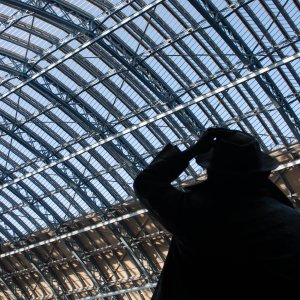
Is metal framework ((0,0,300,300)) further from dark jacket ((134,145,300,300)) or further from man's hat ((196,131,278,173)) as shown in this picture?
dark jacket ((134,145,300,300))

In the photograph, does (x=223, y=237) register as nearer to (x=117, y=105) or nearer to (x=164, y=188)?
(x=164, y=188)

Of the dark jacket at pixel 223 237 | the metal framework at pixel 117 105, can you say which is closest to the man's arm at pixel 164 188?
the dark jacket at pixel 223 237

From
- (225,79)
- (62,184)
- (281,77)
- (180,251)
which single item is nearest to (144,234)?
(62,184)

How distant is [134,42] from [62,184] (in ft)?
45.0

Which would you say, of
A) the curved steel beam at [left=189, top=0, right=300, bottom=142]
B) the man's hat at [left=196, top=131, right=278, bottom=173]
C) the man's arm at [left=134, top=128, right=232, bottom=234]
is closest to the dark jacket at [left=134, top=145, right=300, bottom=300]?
the man's arm at [left=134, top=128, right=232, bottom=234]

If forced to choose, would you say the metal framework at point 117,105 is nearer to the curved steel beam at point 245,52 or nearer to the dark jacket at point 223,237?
the curved steel beam at point 245,52

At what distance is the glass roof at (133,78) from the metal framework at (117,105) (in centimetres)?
7

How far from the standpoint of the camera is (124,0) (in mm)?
15695

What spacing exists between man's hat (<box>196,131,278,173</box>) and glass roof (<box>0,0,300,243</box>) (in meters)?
13.2

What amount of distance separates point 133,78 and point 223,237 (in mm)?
18340

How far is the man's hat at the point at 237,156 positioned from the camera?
3.17 meters

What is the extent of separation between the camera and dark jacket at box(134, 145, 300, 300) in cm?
266

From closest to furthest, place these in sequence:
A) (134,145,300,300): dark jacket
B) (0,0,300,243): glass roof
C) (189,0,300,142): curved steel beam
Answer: (134,145,300,300): dark jacket → (189,0,300,142): curved steel beam → (0,0,300,243): glass roof

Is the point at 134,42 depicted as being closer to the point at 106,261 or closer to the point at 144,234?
the point at 144,234
